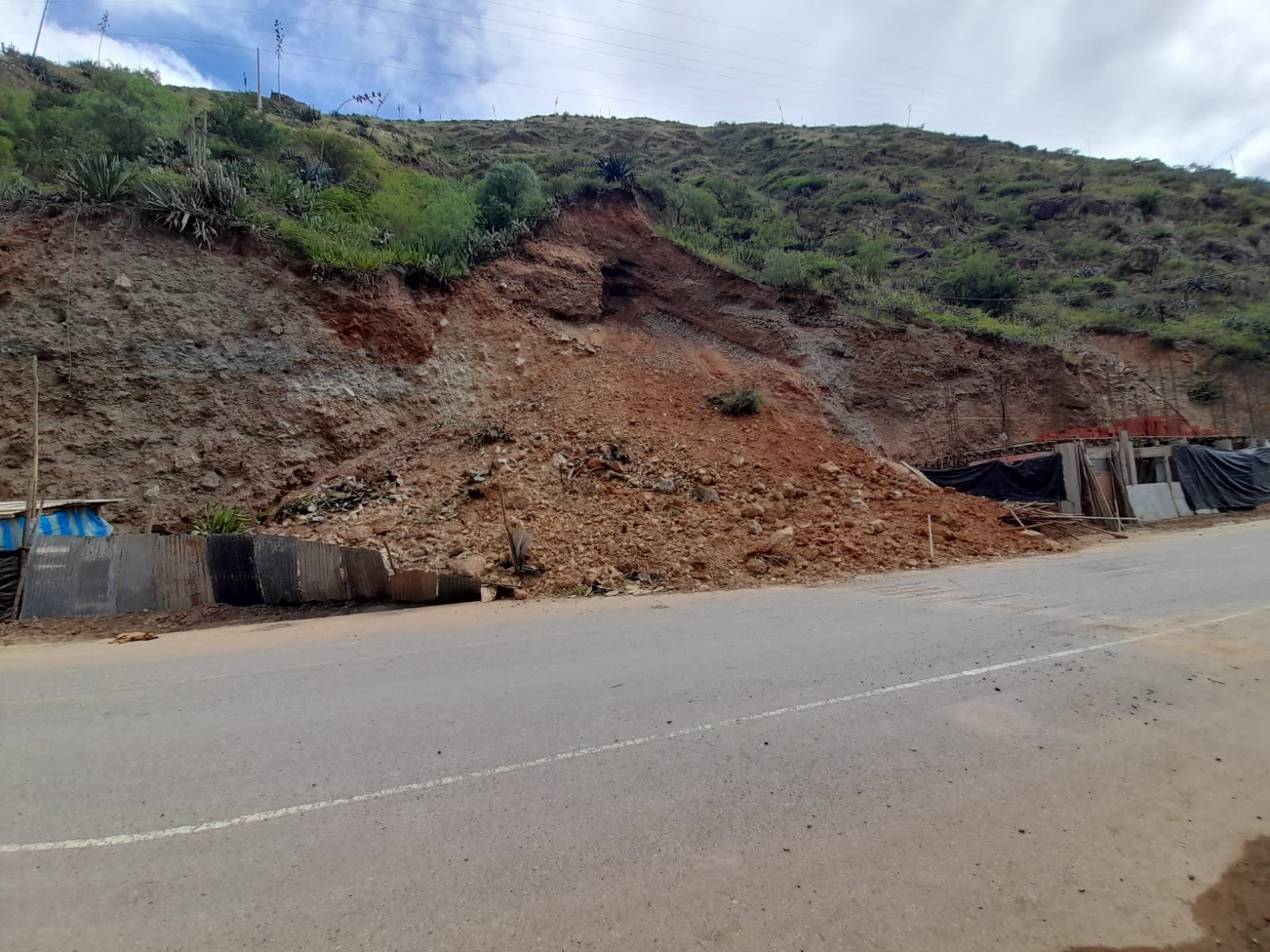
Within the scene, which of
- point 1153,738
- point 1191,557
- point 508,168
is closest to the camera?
point 1153,738

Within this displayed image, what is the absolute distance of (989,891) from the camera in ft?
8.39

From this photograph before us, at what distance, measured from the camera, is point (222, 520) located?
518 inches

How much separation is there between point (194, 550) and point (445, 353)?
9633mm

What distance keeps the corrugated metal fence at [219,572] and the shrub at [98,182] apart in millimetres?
10567

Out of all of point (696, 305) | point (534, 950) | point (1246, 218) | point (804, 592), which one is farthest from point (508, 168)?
point (1246, 218)

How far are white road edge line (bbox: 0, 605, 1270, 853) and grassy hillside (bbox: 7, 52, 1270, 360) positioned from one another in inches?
675

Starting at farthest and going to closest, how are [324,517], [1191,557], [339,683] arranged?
[324,517] < [1191,557] < [339,683]

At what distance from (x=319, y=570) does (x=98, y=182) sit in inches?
506

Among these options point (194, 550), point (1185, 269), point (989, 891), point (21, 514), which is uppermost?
point (1185, 269)

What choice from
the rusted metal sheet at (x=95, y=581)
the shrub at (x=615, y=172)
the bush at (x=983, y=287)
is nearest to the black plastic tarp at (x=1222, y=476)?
the bush at (x=983, y=287)

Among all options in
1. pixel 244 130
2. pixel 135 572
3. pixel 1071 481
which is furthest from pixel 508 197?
pixel 1071 481

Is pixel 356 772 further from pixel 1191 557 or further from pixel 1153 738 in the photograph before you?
pixel 1191 557

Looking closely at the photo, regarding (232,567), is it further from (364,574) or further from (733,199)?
(733,199)

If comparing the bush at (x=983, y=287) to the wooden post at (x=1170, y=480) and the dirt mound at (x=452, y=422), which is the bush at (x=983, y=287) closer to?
the wooden post at (x=1170, y=480)
